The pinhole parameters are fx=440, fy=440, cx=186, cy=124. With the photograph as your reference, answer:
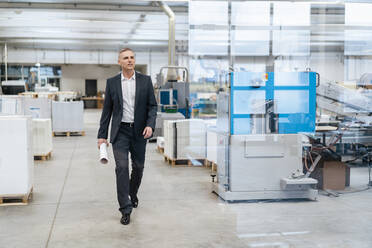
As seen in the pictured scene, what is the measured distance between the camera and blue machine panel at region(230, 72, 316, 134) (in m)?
4.18

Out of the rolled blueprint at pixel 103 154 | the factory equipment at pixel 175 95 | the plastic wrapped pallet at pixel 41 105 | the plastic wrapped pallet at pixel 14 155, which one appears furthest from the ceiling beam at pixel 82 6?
the rolled blueprint at pixel 103 154

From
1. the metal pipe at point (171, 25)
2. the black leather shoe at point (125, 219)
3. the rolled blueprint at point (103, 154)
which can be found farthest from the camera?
the metal pipe at point (171, 25)

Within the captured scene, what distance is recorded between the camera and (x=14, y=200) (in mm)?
4270

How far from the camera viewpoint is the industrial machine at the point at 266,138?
4.21 meters

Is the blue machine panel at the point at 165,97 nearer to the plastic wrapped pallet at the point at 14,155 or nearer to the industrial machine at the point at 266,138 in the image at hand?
the industrial machine at the point at 266,138

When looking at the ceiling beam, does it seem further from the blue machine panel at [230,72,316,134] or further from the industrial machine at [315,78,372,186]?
the blue machine panel at [230,72,316,134]

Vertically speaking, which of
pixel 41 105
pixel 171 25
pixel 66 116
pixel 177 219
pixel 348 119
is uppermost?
pixel 171 25

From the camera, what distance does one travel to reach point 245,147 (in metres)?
4.22

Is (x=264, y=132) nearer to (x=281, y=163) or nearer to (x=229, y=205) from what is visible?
(x=281, y=163)

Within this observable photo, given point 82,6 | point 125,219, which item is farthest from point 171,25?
point 125,219

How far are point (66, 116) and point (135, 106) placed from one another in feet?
24.4

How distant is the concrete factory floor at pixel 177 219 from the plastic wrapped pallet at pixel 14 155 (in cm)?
20

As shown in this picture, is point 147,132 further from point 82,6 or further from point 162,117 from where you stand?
point 82,6

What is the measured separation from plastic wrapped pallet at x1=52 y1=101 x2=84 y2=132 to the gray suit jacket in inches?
283
